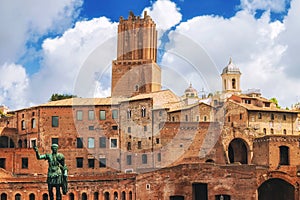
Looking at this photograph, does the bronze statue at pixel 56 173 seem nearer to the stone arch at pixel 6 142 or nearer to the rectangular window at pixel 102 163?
the rectangular window at pixel 102 163

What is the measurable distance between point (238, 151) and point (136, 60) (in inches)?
868

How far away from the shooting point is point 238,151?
79.1 metres

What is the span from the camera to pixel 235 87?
113m

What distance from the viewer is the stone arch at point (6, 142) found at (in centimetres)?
7912

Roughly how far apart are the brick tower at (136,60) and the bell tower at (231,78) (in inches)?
937

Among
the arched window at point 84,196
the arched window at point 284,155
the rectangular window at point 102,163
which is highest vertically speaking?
the arched window at point 284,155

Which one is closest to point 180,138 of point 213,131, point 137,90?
point 213,131

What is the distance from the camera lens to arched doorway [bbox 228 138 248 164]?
78.7m

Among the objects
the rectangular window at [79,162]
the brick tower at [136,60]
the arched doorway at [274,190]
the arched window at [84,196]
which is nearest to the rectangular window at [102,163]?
the rectangular window at [79,162]

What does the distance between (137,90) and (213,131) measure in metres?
17.2

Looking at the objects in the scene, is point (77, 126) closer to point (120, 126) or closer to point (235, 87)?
point (120, 126)

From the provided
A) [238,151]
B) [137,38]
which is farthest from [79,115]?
[137,38]

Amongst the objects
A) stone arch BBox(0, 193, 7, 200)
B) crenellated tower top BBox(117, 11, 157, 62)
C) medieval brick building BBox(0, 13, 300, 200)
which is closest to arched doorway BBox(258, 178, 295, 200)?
medieval brick building BBox(0, 13, 300, 200)

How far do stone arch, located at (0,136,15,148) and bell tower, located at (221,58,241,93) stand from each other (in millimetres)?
45522
